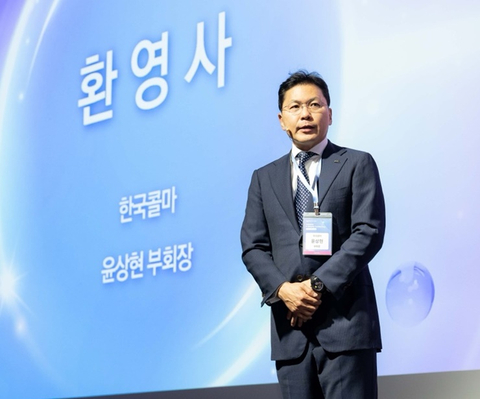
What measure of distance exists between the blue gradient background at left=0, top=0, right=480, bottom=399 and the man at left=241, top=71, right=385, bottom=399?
0.72 m

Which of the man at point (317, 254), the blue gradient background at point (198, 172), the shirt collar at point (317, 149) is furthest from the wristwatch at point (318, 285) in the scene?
the blue gradient background at point (198, 172)

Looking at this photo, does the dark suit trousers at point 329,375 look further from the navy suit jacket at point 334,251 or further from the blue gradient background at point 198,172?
the blue gradient background at point 198,172

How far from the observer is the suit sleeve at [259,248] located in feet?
6.76

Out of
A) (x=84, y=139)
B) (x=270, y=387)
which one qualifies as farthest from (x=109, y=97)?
(x=270, y=387)

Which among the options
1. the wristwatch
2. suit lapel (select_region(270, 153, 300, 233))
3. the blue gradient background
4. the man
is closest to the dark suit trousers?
the man

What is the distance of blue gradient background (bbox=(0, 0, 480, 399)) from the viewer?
2791 mm

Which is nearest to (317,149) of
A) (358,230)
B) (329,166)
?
(329,166)

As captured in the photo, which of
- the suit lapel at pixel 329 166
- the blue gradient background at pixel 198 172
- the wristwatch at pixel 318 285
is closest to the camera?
the wristwatch at pixel 318 285

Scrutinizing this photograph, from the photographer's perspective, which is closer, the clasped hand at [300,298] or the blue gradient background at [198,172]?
the clasped hand at [300,298]

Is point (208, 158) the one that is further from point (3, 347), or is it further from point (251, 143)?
point (3, 347)

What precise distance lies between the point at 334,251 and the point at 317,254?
0.06 metres

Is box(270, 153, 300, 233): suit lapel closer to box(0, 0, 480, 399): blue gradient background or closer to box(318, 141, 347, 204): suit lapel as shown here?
box(318, 141, 347, 204): suit lapel

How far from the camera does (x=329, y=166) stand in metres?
2.15

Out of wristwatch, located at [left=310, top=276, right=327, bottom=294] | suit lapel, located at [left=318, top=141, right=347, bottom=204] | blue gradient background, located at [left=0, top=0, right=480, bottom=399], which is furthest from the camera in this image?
blue gradient background, located at [left=0, top=0, right=480, bottom=399]
